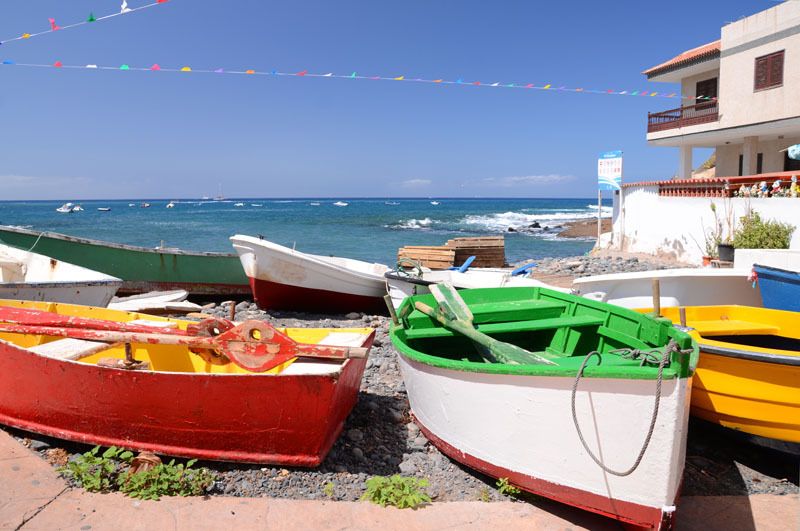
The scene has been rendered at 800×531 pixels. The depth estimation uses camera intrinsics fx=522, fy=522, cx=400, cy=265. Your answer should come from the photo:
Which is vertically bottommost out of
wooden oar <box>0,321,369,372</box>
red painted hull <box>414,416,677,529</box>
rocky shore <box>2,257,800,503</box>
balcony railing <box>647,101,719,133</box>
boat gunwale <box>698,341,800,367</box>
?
rocky shore <box>2,257,800,503</box>

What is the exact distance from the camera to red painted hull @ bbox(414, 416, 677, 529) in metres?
3.21

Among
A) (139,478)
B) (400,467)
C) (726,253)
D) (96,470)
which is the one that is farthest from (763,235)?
(96,470)

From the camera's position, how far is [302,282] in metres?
9.78

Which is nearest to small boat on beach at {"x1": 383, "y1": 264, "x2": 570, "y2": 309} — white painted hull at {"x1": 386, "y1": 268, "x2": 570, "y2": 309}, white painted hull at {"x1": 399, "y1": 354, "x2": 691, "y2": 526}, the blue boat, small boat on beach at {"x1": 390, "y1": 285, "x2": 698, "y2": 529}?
white painted hull at {"x1": 386, "y1": 268, "x2": 570, "y2": 309}

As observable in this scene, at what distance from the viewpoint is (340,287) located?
32.4ft

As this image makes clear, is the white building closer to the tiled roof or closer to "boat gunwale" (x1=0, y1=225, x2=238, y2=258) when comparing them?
the tiled roof

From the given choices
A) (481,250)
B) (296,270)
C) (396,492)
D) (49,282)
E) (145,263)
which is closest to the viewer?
(396,492)

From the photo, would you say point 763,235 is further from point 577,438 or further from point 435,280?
point 577,438

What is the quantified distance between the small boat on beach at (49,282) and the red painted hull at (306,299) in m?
2.55

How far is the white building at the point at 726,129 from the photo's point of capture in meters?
14.2

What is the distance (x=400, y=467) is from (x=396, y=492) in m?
0.56

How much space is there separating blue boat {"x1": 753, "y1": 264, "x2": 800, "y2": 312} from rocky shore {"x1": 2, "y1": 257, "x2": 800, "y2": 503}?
2.36 m

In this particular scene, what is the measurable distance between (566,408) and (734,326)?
287 centimetres

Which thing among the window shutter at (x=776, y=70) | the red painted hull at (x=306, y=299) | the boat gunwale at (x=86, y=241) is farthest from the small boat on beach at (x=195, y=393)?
the window shutter at (x=776, y=70)
